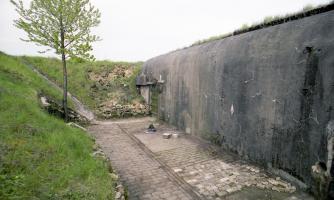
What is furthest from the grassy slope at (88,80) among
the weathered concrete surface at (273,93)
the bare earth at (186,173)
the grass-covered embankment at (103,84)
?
the weathered concrete surface at (273,93)

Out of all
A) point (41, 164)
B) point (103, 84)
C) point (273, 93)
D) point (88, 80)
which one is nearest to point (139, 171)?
point (41, 164)

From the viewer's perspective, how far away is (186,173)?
538cm

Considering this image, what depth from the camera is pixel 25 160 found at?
12.6 ft

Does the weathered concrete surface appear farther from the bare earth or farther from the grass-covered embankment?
the grass-covered embankment

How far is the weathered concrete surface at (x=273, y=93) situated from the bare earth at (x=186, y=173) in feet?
1.75

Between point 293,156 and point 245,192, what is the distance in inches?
55.7

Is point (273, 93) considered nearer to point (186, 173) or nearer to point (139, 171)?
point (186, 173)

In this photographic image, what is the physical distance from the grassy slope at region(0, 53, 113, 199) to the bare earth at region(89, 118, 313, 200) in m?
1.03

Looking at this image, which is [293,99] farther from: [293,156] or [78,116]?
[78,116]

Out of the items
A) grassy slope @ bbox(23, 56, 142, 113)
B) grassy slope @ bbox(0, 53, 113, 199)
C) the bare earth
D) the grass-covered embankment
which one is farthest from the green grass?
grassy slope @ bbox(23, 56, 142, 113)

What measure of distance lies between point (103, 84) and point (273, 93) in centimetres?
1334

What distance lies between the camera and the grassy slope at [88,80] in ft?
48.5

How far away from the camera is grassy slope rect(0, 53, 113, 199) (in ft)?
10.4

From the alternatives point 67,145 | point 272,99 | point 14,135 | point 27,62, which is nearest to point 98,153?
point 67,145
